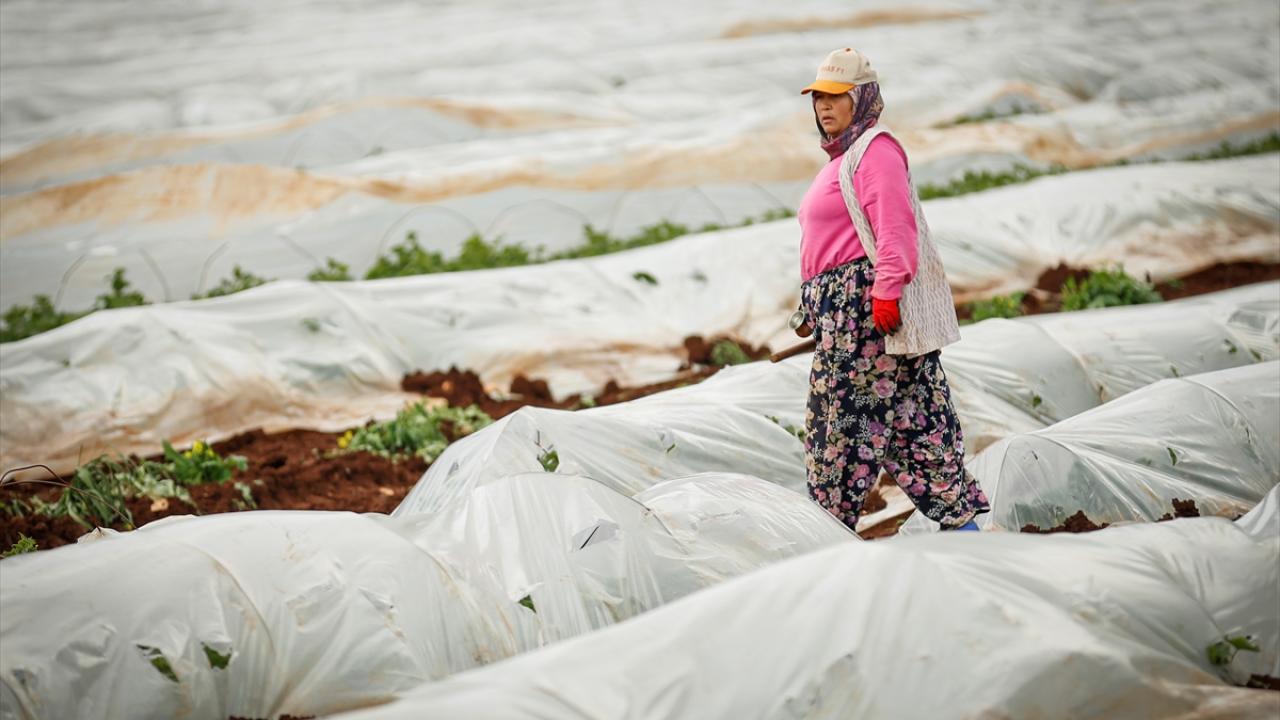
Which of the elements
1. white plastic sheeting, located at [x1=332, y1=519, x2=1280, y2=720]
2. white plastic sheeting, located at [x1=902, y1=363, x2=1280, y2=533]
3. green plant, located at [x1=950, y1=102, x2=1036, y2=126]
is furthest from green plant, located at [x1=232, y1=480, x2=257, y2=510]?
green plant, located at [x1=950, y1=102, x2=1036, y2=126]

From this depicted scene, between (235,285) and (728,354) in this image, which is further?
(235,285)

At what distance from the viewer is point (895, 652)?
6.52 ft

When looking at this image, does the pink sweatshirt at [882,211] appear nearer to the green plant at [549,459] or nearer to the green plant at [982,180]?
the green plant at [549,459]

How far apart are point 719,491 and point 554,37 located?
8800 mm

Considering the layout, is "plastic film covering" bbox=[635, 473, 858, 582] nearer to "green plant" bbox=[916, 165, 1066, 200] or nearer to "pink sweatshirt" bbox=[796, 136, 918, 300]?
"pink sweatshirt" bbox=[796, 136, 918, 300]

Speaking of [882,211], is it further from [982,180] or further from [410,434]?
[982,180]

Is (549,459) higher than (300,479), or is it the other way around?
(549,459)

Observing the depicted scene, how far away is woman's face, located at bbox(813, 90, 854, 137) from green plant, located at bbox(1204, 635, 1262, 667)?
61.3 inches

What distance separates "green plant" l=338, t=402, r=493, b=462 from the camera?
477 centimetres

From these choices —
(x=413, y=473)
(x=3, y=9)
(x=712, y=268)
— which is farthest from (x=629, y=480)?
(x=3, y=9)

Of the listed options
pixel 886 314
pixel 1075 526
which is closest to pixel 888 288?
pixel 886 314

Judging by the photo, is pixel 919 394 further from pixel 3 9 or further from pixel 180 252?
pixel 3 9

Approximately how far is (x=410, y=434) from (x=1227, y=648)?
3285 millimetres

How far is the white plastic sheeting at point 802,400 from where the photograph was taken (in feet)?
11.4
